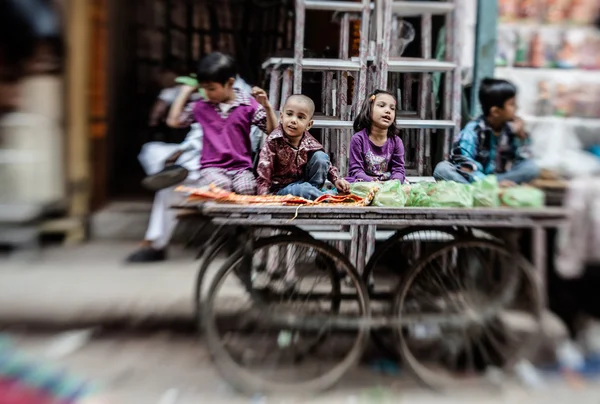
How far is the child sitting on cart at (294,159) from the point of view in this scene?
3.70 metres

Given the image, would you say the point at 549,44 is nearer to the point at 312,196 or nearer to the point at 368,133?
the point at 368,133

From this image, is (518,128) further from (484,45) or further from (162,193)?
(162,193)

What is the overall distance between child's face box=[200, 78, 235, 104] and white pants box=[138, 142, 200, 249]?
56cm

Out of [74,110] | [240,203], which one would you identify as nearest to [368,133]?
[240,203]

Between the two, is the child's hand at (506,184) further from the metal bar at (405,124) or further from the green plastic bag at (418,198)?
the metal bar at (405,124)

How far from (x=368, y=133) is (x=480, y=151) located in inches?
31.9

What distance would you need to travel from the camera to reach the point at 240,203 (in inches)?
131

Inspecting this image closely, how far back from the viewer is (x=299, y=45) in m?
4.17

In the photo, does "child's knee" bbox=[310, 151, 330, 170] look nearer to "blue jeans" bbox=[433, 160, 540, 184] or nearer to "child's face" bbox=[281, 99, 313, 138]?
"child's face" bbox=[281, 99, 313, 138]

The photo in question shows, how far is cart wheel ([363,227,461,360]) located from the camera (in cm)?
359

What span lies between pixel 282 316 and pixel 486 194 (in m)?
1.44

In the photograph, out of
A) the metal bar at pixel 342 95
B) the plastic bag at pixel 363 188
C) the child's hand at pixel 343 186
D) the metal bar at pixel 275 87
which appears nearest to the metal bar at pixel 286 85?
the metal bar at pixel 275 87

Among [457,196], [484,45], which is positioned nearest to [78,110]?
[484,45]

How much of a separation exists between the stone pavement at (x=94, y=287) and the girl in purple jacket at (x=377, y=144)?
1865 millimetres
